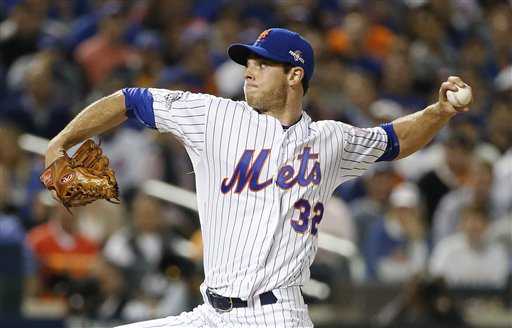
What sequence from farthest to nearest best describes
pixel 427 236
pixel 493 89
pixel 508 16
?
1. pixel 508 16
2. pixel 493 89
3. pixel 427 236

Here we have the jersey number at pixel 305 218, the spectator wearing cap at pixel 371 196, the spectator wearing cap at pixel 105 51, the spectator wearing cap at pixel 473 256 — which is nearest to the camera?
the jersey number at pixel 305 218

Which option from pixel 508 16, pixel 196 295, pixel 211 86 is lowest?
pixel 196 295

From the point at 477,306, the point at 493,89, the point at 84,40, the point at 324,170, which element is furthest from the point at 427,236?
the point at 324,170

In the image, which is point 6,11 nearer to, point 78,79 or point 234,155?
point 78,79

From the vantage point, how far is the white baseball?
4995mm

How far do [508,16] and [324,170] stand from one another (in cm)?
879

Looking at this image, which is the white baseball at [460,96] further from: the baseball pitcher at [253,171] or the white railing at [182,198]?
the white railing at [182,198]

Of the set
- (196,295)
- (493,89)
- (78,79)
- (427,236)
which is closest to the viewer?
(196,295)

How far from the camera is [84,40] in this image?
36.3ft

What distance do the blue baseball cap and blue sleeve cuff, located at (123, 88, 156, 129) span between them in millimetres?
445

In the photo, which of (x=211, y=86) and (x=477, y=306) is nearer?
(x=477, y=306)

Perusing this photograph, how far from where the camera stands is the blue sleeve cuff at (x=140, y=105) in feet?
15.9

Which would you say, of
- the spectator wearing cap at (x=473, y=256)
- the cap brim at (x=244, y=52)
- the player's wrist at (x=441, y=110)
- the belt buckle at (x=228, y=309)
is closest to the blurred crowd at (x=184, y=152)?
the spectator wearing cap at (x=473, y=256)

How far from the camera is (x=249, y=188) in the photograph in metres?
4.76
